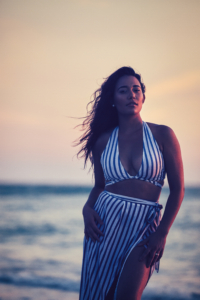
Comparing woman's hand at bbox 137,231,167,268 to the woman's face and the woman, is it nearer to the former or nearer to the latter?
the woman

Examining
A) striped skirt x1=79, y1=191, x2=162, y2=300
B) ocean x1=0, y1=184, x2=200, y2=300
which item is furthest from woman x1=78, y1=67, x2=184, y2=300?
ocean x1=0, y1=184, x2=200, y2=300

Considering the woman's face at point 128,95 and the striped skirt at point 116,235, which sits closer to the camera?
the striped skirt at point 116,235

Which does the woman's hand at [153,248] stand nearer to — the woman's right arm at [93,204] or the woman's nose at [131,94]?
the woman's right arm at [93,204]

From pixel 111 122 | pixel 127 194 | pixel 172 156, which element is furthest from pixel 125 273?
pixel 111 122

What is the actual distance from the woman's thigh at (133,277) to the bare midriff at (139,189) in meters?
0.30

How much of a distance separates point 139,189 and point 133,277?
478mm

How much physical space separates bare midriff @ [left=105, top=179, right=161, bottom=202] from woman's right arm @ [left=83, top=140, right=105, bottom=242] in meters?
0.24

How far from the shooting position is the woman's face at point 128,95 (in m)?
2.16

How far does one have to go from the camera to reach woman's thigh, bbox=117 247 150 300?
1838mm

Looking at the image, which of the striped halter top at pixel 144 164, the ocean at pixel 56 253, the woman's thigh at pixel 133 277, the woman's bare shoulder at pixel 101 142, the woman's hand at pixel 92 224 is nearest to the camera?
the woman's thigh at pixel 133 277

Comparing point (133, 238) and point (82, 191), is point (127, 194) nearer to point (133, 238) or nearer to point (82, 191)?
point (133, 238)

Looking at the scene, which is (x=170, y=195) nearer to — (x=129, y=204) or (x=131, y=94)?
(x=129, y=204)

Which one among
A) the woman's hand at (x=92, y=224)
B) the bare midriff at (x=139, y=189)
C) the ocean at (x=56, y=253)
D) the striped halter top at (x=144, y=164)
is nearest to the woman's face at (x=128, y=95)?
the striped halter top at (x=144, y=164)

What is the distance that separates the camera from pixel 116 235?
79.1 inches
